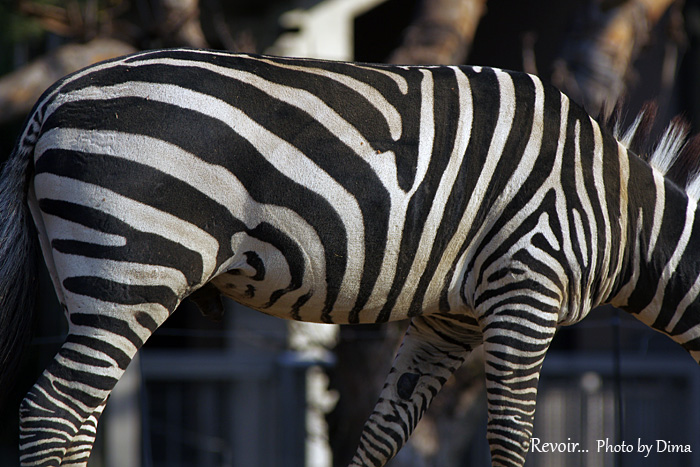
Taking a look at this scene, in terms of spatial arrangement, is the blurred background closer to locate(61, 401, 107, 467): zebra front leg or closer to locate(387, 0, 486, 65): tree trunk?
locate(387, 0, 486, 65): tree trunk

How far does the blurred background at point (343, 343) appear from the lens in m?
5.18

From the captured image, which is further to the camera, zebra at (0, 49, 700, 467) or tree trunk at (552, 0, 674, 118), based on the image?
tree trunk at (552, 0, 674, 118)

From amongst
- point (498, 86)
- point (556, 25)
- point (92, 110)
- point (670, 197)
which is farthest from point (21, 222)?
point (556, 25)

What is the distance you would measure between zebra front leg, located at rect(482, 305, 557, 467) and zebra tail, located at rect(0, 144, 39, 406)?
1472 millimetres

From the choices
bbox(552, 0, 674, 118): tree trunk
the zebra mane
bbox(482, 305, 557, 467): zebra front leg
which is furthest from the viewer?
bbox(552, 0, 674, 118): tree trunk

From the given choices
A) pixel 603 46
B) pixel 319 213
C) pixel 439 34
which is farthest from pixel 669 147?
pixel 603 46

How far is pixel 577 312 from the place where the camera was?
2520 mm

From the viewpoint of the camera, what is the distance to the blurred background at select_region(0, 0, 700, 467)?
5184 mm

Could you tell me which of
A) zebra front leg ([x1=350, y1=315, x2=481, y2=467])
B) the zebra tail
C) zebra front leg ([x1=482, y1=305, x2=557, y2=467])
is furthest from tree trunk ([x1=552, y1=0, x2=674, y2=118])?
the zebra tail

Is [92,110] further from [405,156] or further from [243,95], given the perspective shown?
[405,156]

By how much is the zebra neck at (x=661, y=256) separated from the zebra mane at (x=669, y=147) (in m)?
0.11

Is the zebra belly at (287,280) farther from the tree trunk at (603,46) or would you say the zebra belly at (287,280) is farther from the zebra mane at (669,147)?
the tree trunk at (603,46)

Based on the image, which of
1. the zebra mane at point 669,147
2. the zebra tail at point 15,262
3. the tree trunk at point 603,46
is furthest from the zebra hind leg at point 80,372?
the tree trunk at point 603,46

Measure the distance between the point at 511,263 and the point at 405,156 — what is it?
50 cm
